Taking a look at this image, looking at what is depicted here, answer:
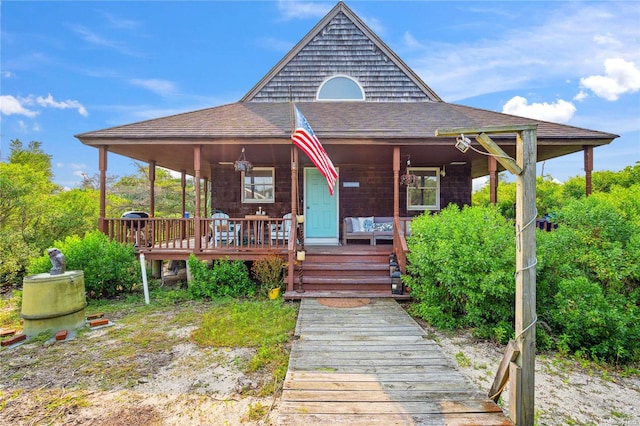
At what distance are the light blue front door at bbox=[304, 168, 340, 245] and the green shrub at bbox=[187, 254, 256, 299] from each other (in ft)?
9.77

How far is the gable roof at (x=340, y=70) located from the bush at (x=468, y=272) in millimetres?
5847

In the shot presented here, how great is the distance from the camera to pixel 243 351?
3691 mm

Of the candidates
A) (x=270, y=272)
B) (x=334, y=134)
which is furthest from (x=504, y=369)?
(x=334, y=134)

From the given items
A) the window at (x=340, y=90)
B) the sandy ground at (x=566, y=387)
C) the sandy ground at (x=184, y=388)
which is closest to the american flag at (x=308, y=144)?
the sandy ground at (x=184, y=388)

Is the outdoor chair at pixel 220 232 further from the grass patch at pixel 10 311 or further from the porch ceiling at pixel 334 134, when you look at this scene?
the grass patch at pixel 10 311

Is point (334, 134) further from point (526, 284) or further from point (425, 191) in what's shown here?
point (526, 284)

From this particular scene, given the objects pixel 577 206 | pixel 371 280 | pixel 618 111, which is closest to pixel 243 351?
pixel 371 280

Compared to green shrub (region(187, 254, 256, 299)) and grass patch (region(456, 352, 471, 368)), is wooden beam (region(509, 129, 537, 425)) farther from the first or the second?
green shrub (region(187, 254, 256, 299))

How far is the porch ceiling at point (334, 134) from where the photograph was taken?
6.53 m

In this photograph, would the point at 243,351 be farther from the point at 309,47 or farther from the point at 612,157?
the point at 612,157

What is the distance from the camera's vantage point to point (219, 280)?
244 inches

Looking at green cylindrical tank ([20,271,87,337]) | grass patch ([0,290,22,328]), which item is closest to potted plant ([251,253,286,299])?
green cylindrical tank ([20,271,87,337])

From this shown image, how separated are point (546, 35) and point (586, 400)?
1042 centimetres

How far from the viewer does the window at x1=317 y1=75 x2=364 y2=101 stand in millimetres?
9367
